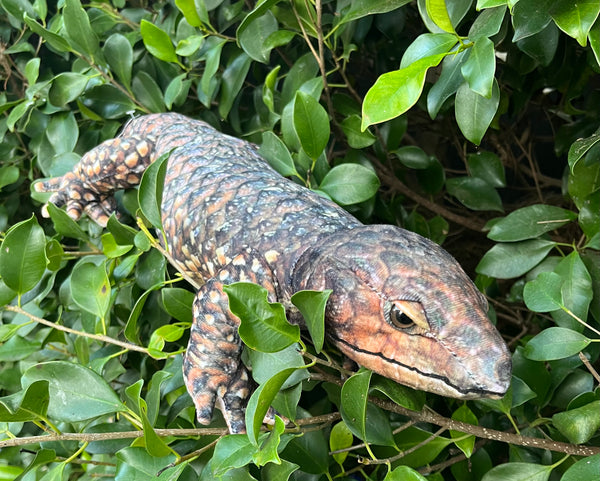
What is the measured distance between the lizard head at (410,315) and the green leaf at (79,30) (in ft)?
2.62

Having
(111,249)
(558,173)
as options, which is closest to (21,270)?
(111,249)

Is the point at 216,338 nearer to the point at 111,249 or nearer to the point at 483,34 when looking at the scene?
the point at 111,249

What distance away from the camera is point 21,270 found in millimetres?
966

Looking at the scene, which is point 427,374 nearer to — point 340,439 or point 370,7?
point 340,439

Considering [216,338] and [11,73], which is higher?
[11,73]

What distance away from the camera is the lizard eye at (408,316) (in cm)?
73

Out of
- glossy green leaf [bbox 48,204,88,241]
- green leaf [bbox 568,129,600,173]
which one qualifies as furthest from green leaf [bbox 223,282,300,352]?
glossy green leaf [bbox 48,204,88,241]

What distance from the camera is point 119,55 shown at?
1369 millimetres

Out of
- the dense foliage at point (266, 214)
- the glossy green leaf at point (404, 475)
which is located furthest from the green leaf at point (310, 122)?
the glossy green leaf at point (404, 475)

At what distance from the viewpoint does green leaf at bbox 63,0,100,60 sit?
4.07 feet

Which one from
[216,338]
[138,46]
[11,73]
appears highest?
[138,46]

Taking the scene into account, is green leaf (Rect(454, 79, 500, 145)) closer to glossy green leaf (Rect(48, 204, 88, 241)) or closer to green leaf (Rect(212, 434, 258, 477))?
green leaf (Rect(212, 434, 258, 477))

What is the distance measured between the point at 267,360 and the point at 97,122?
1022 mm

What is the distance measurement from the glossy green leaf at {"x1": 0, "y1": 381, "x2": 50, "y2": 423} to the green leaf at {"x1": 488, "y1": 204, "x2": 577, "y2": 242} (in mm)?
756
